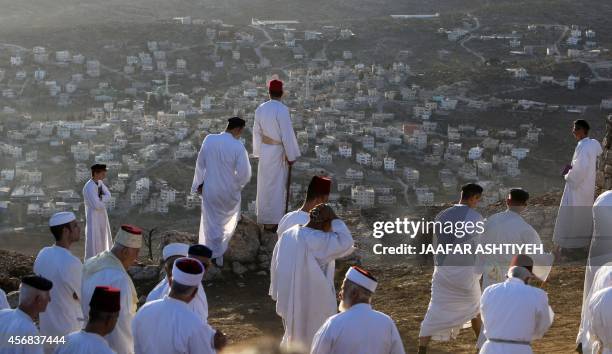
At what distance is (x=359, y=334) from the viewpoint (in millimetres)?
5875

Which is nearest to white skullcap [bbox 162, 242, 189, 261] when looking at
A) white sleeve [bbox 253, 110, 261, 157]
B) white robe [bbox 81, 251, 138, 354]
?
white robe [bbox 81, 251, 138, 354]

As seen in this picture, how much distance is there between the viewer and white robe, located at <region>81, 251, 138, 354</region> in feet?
21.0

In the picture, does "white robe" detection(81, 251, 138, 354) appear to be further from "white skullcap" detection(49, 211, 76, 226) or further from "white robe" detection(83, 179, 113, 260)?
"white robe" detection(83, 179, 113, 260)

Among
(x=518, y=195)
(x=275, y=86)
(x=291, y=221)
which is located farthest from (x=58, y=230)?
(x=275, y=86)

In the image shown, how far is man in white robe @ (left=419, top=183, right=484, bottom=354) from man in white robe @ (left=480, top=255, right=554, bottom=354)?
167 centimetres

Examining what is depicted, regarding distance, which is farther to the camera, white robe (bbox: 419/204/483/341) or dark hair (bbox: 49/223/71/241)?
white robe (bbox: 419/204/483/341)

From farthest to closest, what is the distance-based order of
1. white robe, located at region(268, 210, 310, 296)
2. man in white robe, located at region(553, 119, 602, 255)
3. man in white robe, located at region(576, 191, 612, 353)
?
1. man in white robe, located at region(553, 119, 602, 255)
2. man in white robe, located at region(576, 191, 612, 353)
3. white robe, located at region(268, 210, 310, 296)

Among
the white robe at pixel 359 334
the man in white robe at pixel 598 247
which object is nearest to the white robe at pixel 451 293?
the man in white robe at pixel 598 247

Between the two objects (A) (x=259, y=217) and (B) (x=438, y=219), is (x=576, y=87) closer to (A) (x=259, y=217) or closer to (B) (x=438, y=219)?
(A) (x=259, y=217)

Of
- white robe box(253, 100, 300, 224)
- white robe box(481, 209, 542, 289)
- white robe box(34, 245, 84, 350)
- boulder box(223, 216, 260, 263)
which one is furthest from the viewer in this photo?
boulder box(223, 216, 260, 263)

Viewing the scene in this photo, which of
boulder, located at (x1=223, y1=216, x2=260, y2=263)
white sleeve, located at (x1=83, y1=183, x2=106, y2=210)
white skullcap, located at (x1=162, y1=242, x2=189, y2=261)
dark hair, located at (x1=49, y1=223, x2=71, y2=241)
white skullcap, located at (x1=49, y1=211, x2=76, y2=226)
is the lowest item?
boulder, located at (x1=223, y1=216, x2=260, y2=263)

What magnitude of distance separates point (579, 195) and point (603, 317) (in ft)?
16.7

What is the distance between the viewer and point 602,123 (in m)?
38.8

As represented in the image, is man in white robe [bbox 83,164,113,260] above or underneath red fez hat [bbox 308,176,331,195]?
underneath
